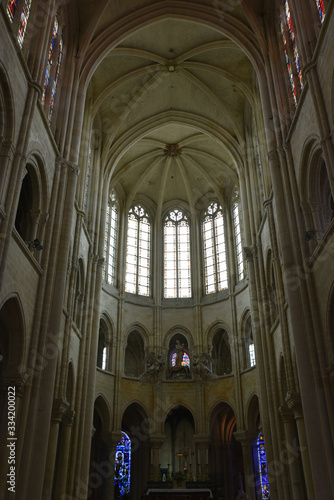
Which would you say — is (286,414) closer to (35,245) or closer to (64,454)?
(64,454)

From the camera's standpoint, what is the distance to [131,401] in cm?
2480

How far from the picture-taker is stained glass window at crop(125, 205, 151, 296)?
2895 cm

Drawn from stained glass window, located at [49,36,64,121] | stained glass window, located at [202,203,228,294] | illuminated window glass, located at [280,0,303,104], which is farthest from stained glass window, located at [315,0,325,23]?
stained glass window, located at [202,203,228,294]

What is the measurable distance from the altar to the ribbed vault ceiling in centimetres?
1476

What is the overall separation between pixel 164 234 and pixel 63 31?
1504 centimetres

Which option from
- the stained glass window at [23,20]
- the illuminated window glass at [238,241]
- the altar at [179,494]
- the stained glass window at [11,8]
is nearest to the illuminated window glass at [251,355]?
the illuminated window glass at [238,241]

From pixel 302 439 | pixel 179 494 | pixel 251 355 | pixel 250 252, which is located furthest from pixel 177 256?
pixel 302 439

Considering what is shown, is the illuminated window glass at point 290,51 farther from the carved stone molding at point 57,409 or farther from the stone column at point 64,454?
the stone column at point 64,454

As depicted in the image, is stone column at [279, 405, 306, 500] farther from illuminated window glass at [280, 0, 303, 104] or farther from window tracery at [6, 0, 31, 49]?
window tracery at [6, 0, 31, 49]

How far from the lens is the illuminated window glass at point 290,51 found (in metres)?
15.5

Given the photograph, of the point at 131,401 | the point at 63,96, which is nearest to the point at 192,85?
the point at 63,96

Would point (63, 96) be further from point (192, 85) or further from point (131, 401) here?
point (131, 401)

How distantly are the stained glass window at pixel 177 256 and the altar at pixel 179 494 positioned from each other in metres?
11.6

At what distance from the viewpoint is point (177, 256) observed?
30312 mm
